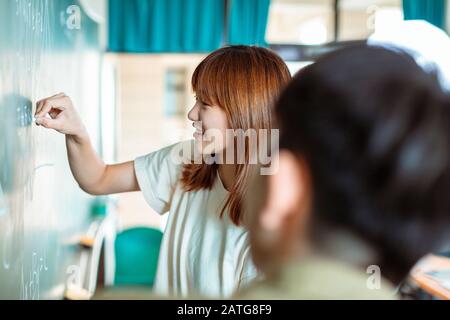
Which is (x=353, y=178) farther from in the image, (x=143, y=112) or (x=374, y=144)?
(x=143, y=112)

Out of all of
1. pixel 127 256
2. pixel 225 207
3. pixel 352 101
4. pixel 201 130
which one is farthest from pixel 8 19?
pixel 127 256

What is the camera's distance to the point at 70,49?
1.42 m

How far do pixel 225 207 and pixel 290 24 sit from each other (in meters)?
3.17

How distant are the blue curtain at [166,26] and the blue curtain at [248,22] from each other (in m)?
0.07

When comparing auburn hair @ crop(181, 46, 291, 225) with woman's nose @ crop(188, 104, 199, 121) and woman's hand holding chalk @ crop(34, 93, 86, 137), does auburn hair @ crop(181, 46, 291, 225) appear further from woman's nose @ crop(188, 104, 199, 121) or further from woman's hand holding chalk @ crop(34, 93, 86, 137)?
woman's hand holding chalk @ crop(34, 93, 86, 137)

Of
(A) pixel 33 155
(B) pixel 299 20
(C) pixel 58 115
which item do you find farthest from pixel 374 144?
(B) pixel 299 20

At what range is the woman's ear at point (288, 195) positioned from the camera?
11.6 inches

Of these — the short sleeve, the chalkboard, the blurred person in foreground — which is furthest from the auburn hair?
the blurred person in foreground

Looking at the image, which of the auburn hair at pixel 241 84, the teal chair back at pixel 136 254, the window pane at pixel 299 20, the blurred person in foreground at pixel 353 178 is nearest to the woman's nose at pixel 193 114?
the auburn hair at pixel 241 84

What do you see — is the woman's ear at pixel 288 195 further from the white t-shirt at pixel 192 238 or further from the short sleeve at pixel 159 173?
the short sleeve at pixel 159 173

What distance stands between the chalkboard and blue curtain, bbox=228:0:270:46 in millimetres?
1371

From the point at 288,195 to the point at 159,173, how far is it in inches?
23.0

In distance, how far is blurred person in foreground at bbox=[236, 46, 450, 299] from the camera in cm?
28

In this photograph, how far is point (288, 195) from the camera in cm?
30
